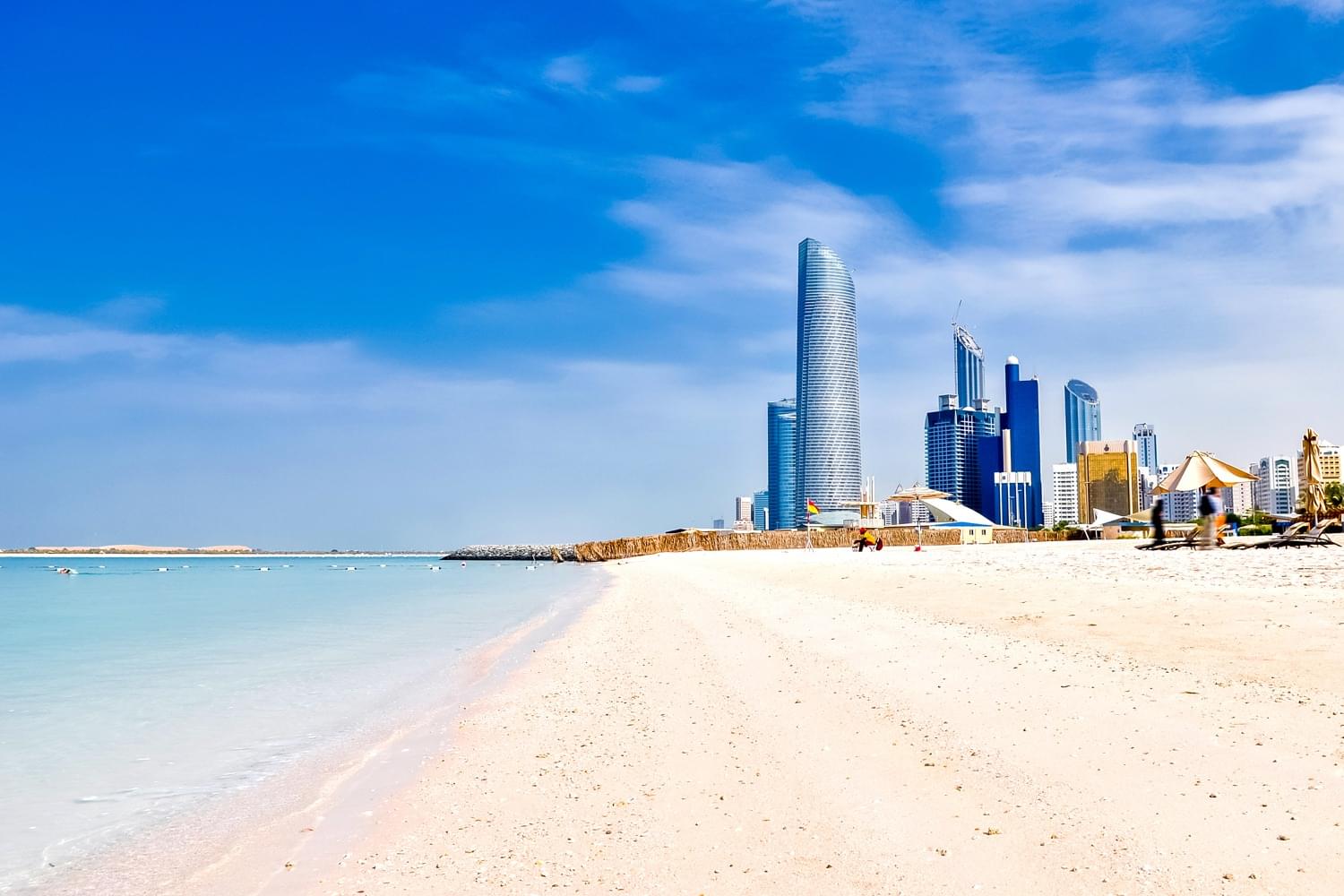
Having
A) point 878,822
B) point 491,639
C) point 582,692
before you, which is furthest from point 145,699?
point 878,822

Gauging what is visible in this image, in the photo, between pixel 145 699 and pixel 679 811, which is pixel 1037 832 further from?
pixel 145 699

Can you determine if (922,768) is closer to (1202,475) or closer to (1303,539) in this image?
(1303,539)

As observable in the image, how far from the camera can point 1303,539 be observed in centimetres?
2072

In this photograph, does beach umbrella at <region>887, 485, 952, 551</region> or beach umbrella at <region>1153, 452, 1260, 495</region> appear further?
beach umbrella at <region>887, 485, 952, 551</region>

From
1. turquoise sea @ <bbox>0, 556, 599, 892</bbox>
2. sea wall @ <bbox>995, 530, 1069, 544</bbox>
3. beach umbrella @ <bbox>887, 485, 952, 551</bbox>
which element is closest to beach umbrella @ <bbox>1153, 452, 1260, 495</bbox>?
turquoise sea @ <bbox>0, 556, 599, 892</bbox>

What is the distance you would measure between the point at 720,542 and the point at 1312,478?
2182 inches

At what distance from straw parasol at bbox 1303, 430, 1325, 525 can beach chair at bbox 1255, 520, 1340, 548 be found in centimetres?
140

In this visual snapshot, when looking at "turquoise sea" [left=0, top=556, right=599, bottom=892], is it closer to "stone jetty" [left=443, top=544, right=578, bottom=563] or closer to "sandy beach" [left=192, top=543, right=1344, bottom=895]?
"sandy beach" [left=192, top=543, right=1344, bottom=895]

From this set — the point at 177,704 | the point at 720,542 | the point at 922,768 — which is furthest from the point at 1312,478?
the point at 720,542

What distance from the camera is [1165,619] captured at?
10.1 m

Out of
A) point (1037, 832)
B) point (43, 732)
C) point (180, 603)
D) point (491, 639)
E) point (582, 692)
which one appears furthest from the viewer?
point (180, 603)

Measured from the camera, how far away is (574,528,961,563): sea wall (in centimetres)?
7281

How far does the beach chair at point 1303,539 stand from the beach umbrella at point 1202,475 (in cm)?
281

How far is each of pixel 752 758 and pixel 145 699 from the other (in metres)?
7.98
